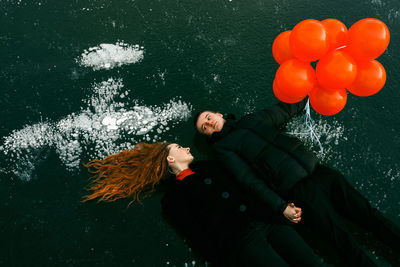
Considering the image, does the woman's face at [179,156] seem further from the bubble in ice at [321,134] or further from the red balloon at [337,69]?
the red balloon at [337,69]

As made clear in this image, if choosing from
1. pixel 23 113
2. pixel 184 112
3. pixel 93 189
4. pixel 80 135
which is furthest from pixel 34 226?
pixel 184 112

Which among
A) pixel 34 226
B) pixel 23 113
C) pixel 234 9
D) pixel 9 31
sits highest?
pixel 9 31

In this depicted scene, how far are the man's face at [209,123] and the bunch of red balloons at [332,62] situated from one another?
0.60 metres

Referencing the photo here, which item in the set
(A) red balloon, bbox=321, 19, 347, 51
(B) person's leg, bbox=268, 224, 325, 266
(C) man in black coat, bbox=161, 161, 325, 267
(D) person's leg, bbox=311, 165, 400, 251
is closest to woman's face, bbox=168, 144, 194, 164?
(C) man in black coat, bbox=161, 161, 325, 267

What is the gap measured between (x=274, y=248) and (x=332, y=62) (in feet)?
4.31

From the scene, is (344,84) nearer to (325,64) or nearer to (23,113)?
(325,64)

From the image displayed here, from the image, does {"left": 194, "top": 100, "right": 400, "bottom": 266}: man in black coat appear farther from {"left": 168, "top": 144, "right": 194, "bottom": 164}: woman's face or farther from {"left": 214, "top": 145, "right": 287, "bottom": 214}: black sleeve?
{"left": 168, "top": 144, "right": 194, "bottom": 164}: woman's face

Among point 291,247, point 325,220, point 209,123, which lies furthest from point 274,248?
point 209,123

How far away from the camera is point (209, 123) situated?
2.45 metres

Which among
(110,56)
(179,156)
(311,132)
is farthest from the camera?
(110,56)

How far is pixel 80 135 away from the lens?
2799mm

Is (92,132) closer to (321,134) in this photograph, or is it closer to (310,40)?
(310,40)

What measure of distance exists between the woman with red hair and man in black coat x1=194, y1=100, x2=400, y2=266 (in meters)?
0.13

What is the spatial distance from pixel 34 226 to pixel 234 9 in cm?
326
